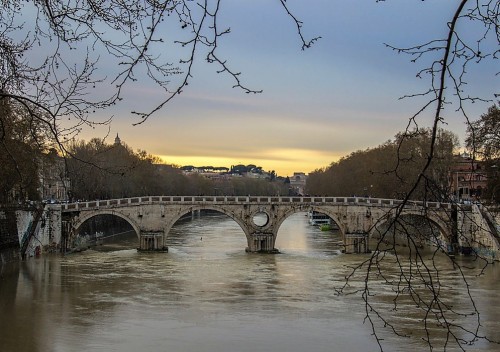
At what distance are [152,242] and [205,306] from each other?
17.8 m

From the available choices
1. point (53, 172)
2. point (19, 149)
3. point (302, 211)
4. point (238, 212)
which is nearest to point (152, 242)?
point (238, 212)

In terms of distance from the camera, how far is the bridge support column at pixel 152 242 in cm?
3644

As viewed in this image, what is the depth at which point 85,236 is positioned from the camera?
4153cm

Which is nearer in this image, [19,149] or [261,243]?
[19,149]

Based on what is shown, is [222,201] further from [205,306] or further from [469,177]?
[469,177]

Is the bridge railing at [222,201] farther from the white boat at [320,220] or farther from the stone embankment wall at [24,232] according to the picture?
the white boat at [320,220]

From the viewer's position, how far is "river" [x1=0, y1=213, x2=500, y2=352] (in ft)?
49.0

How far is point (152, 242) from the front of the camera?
36.8 m

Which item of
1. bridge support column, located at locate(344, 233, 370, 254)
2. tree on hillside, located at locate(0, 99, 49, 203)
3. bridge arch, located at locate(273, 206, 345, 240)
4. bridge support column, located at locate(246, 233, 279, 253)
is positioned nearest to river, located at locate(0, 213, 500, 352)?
bridge support column, located at locate(344, 233, 370, 254)

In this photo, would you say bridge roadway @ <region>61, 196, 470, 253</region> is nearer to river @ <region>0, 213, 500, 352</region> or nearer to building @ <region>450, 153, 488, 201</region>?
river @ <region>0, 213, 500, 352</region>

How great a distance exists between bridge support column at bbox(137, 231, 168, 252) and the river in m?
3.52

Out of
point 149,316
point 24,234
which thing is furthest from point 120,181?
point 149,316

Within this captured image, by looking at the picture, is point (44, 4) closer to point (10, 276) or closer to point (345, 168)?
point (10, 276)

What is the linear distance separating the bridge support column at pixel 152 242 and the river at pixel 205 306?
138 inches
